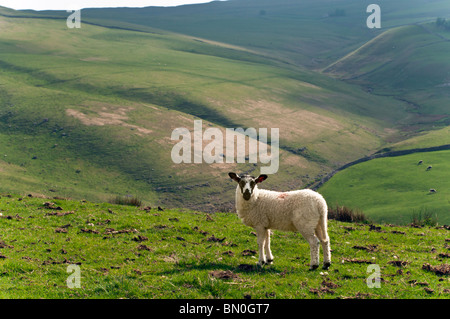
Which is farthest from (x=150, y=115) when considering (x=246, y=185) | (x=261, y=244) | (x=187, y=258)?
(x=261, y=244)

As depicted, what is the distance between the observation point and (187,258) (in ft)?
45.8

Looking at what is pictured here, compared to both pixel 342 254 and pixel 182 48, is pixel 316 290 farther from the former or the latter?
pixel 182 48

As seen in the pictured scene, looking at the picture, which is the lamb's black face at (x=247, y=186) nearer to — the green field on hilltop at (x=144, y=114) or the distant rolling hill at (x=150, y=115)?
the distant rolling hill at (x=150, y=115)

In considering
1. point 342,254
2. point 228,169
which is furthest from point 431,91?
point 342,254

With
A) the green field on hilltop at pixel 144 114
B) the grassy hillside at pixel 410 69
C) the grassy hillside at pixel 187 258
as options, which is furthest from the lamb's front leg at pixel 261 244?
the grassy hillside at pixel 410 69

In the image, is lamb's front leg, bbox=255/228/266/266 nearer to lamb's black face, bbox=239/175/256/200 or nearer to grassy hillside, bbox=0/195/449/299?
grassy hillside, bbox=0/195/449/299

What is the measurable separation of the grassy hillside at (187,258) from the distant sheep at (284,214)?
2.35 ft

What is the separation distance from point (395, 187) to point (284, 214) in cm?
4612

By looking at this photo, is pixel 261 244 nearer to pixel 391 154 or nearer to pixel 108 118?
pixel 391 154

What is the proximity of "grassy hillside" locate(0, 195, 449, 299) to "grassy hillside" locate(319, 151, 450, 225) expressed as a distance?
74.9 feet

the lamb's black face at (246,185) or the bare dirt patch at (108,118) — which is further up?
the bare dirt patch at (108,118)

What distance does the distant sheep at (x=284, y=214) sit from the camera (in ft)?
44.3

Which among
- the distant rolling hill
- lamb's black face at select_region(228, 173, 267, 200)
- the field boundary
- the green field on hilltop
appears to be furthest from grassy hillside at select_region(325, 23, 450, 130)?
lamb's black face at select_region(228, 173, 267, 200)
